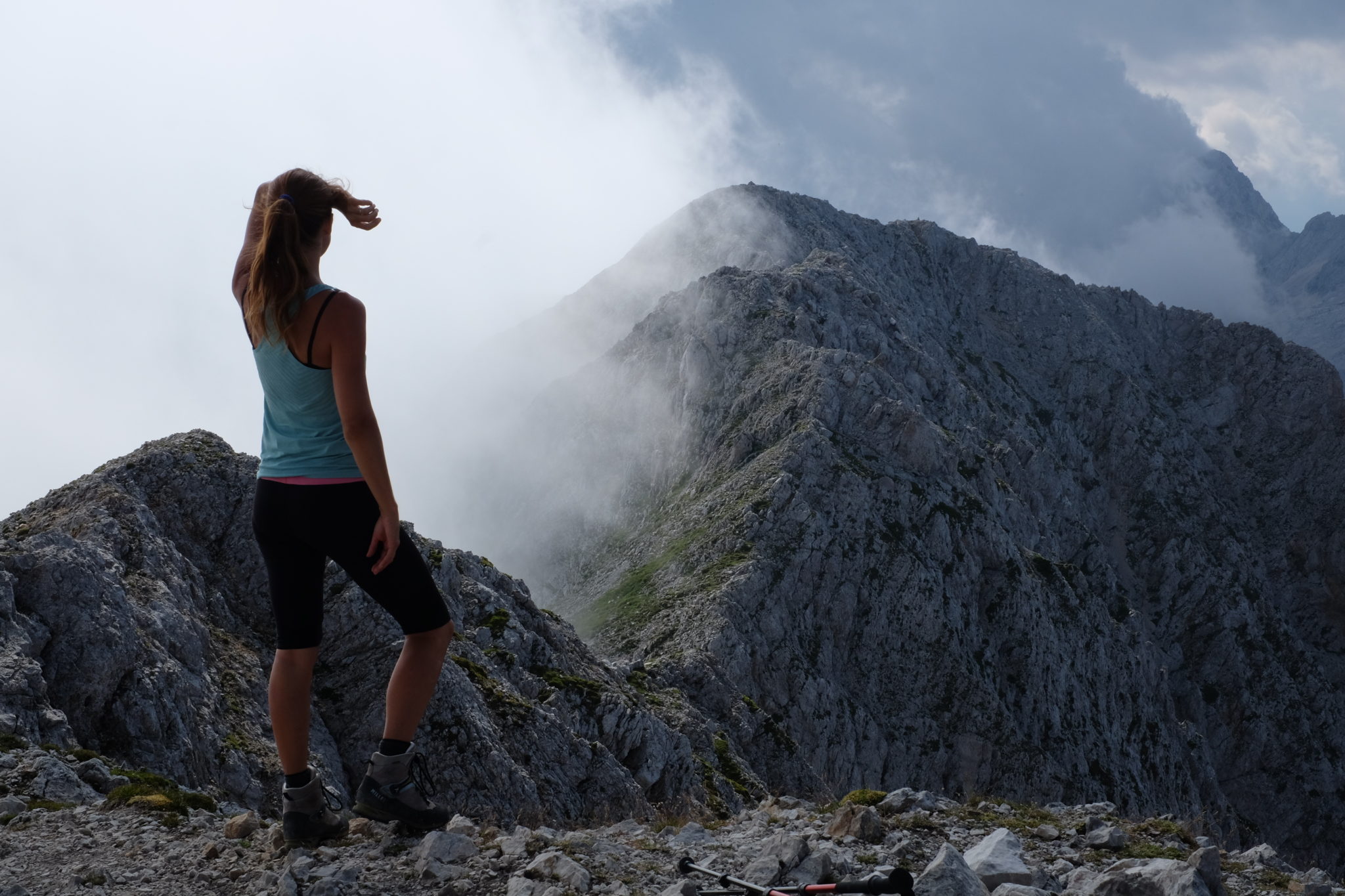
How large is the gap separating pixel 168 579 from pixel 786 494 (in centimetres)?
5335

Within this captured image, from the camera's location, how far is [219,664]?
1766cm

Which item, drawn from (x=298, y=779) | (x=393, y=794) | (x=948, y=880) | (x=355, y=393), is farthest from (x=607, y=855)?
(x=355, y=393)

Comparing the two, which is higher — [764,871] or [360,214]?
[360,214]

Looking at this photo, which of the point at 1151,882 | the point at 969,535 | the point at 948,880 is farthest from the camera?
the point at 969,535

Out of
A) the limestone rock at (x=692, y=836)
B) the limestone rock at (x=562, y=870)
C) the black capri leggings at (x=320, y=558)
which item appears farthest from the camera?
the limestone rock at (x=692, y=836)

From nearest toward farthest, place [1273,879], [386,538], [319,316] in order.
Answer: [319,316]
[386,538]
[1273,879]

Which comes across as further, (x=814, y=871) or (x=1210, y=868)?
(x=1210, y=868)

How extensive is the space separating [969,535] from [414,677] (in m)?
71.3

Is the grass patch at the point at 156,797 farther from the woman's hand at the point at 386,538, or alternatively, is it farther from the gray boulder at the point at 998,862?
the gray boulder at the point at 998,862

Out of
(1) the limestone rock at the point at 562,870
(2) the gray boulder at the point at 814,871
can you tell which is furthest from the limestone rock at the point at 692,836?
(1) the limestone rock at the point at 562,870

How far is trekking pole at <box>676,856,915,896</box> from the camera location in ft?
20.5

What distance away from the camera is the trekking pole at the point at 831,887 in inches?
246

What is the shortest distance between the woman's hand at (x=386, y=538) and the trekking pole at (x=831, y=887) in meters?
3.44

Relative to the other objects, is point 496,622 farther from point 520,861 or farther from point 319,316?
point 319,316
